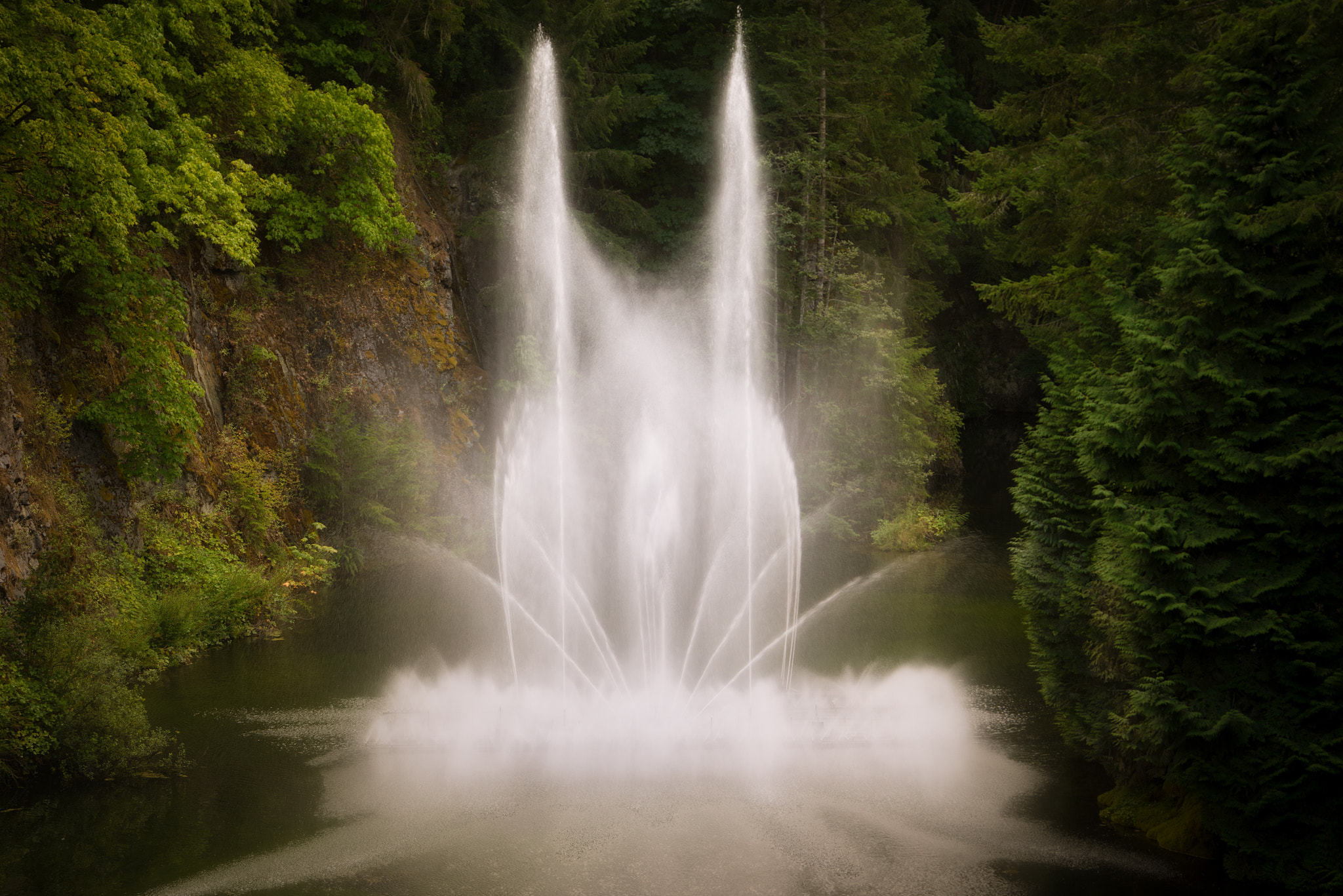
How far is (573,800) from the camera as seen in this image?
998cm

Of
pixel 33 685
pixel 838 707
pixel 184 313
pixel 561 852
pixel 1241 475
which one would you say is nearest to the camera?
pixel 1241 475

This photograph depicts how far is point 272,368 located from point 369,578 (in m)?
5.24

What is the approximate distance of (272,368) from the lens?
1983cm

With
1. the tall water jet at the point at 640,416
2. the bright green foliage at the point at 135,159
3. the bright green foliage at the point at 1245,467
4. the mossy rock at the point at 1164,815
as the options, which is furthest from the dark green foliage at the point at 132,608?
the bright green foliage at the point at 1245,467

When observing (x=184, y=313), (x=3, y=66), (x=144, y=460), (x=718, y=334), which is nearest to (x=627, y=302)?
(x=718, y=334)

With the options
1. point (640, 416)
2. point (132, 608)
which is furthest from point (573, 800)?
point (640, 416)

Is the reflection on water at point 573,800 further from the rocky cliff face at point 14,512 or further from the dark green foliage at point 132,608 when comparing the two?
the rocky cliff face at point 14,512

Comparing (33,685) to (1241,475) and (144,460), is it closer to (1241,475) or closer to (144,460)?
(144,460)

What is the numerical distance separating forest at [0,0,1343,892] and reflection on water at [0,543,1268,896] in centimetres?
81

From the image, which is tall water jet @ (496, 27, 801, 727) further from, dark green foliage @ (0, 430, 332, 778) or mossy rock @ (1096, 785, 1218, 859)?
mossy rock @ (1096, 785, 1218, 859)

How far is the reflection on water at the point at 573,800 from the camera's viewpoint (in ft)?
27.6

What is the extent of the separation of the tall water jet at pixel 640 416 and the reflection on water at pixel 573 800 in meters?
5.96

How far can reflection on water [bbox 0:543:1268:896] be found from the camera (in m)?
8.41

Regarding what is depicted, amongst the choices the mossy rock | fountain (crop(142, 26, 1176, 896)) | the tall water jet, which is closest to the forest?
the mossy rock
